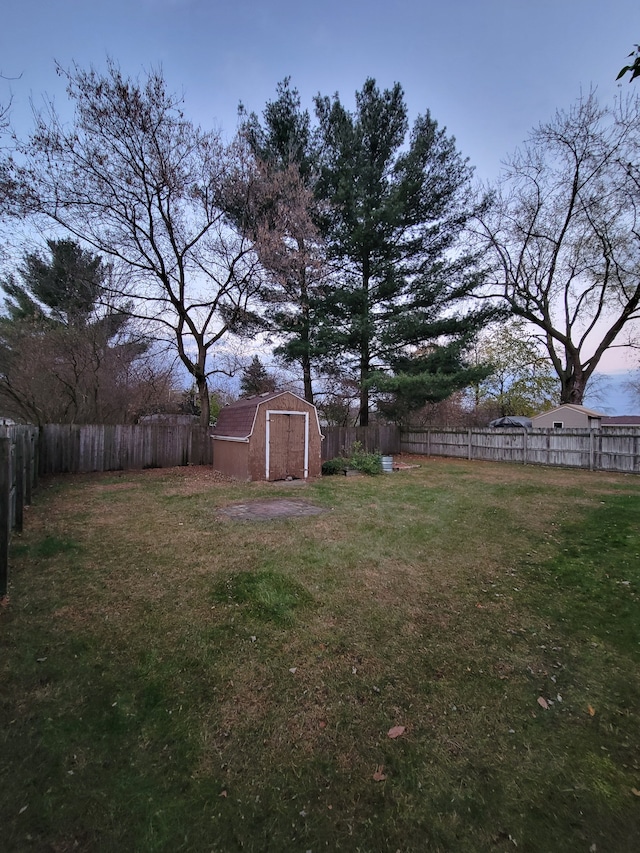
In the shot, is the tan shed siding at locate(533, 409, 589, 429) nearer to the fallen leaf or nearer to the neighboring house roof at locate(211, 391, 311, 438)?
the neighboring house roof at locate(211, 391, 311, 438)

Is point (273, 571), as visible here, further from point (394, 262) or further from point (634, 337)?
point (634, 337)

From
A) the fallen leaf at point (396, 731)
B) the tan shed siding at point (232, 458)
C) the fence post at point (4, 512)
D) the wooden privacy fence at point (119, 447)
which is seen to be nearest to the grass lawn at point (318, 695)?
the fallen leaf at point (396, 731)

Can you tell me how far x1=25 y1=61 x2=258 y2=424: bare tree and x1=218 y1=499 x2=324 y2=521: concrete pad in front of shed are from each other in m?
6.78

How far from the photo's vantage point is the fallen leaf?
1915mm

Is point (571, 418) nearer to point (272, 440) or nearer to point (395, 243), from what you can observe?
point (395, 243)

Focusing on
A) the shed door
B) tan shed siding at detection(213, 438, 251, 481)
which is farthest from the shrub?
tan shed siding at detection(213, 438, 251, 481)

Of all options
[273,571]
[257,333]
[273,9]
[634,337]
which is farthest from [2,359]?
[634,337]

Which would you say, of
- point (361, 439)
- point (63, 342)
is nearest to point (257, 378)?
point (361, 439)

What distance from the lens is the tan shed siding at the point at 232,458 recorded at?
942 cm

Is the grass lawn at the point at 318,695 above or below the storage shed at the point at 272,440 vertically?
below

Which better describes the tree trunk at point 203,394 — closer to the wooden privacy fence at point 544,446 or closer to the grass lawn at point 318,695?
the grass lawn at point 318,695

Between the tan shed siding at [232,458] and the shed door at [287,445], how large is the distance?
566 millimetres

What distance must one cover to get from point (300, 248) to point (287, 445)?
6.62 metres

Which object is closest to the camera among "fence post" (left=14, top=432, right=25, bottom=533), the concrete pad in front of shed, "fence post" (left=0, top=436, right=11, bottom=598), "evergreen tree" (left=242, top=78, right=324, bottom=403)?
"fence post" (left=0, top=436, right=11, bottom=598)
